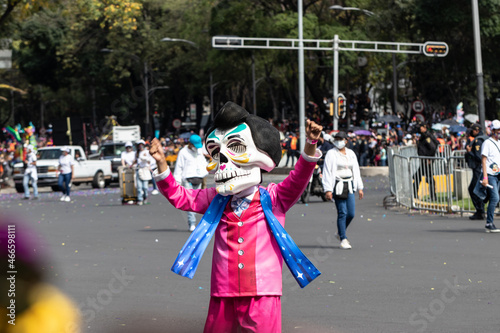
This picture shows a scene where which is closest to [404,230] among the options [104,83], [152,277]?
[152,277]

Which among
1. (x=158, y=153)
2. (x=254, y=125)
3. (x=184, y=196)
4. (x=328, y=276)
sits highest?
(x=254, y=125)

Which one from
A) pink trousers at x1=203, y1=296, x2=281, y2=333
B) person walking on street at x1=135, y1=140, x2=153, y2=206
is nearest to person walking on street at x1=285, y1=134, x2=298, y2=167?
person walking on street at x1=135, y1=140, x2=153, y2=206

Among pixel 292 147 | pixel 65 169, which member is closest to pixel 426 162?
pixel 65 169

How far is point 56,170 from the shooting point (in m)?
31.5

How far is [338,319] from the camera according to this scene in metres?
7.16

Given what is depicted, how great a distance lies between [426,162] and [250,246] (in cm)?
1258

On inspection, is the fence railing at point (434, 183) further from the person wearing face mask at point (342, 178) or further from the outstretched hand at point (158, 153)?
the outstretched hand at point (158, 153)

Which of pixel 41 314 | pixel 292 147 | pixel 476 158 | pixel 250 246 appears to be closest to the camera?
pixel 41 314

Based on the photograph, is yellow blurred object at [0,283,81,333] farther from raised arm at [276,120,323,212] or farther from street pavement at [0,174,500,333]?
raised arm at [276,120,323,212]

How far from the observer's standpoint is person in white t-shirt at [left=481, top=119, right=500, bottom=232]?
1327 cm

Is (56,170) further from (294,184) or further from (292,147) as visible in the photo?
(294,184)

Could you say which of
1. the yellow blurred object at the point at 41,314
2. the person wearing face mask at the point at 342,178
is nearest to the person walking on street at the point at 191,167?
the person wearing face mask at the point at 342,178

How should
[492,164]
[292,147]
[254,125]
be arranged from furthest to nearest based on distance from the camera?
[292,147]
[492,164]
[254,125]

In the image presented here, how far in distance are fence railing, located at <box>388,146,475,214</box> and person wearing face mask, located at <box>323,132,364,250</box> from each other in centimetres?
527
